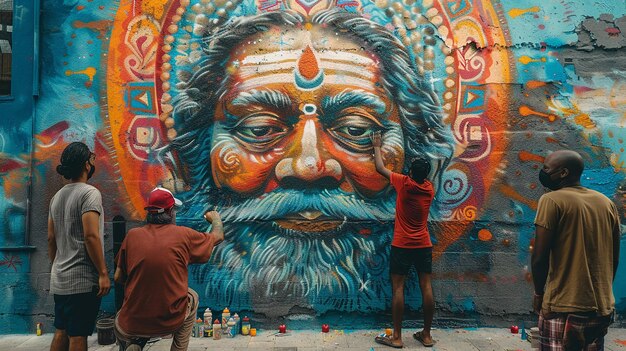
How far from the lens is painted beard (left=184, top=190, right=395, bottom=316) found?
5191 mm

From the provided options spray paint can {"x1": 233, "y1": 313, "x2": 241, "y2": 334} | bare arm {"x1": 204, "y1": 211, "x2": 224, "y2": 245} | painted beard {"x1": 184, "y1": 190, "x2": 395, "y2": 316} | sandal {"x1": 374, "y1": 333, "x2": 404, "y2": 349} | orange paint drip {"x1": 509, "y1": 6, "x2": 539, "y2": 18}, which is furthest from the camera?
orange paint drip {"x1": 509, "y1": 6, "x2": 539, "y2": 18}

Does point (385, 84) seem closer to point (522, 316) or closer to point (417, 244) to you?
point (417, 244)

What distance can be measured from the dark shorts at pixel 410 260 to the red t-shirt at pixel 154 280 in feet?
7.45

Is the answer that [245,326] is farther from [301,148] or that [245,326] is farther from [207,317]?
[301,148]

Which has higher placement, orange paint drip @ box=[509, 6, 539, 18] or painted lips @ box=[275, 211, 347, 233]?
orange paint drip @ box=[509, 6, 539, 18]

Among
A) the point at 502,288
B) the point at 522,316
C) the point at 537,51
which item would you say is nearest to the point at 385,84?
the point at 537,51

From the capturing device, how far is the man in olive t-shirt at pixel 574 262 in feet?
10.00

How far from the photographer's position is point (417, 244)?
4.75 m

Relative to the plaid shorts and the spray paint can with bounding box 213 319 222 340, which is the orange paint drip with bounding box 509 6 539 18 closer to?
the plaid shorts

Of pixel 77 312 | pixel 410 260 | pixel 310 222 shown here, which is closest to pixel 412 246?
pixel 410 260

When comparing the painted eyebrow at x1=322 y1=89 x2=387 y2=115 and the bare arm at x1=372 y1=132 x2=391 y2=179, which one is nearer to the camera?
the bare arm at x1=372 y1=132 x2=391 y2=179

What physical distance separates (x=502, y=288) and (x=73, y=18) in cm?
539

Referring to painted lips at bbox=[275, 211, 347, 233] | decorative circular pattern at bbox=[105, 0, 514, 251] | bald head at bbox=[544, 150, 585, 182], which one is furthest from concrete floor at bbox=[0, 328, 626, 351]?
bald head at bbox=[544, 150, 585, 182]

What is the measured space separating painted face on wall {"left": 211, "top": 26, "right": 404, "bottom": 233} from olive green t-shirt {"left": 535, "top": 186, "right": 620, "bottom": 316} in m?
2.34
